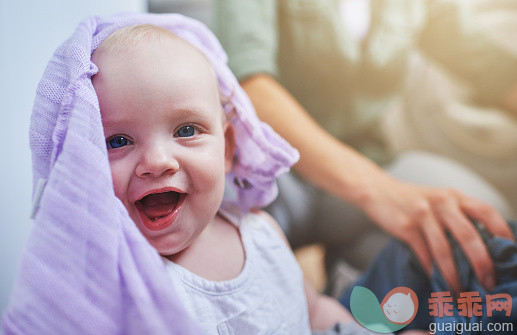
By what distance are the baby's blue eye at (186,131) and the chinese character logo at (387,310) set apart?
1.16ft

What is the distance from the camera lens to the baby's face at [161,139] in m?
0.39

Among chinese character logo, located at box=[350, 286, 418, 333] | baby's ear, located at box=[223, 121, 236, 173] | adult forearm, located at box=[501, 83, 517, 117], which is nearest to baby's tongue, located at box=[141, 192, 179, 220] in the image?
baby's ear, located at box=[223, 121, 236, 173]

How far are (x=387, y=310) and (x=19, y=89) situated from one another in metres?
0.56

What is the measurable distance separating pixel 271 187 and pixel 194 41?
0.75 ft

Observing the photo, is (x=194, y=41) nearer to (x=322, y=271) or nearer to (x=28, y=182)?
(x=28, y=182)

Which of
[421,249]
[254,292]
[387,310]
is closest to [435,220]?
[421,249]

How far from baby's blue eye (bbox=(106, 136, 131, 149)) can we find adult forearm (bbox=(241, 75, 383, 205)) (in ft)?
0.75

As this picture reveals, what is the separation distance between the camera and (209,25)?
2.02ft

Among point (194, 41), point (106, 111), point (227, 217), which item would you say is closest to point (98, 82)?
point (106, 111)

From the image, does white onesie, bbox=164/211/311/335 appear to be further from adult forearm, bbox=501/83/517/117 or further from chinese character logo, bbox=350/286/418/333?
adult forearm, bbox=501/83/517/117

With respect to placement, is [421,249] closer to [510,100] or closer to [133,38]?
[510,100]

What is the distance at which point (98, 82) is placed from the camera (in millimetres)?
400

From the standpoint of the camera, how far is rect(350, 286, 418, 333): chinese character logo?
1.79 ft

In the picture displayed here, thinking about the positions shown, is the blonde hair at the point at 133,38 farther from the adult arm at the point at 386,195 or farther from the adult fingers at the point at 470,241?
the adult fingers at the point at 470,241
